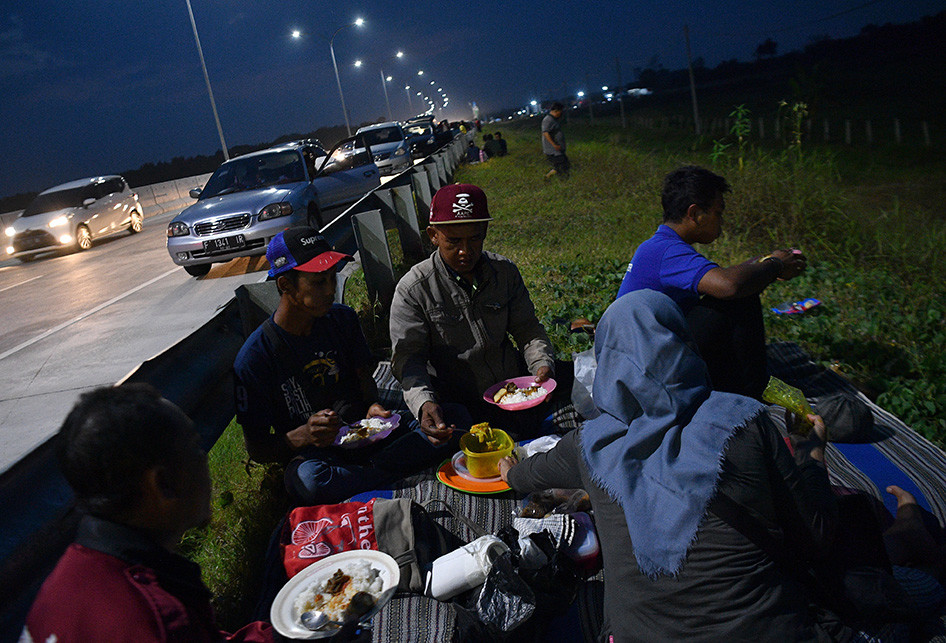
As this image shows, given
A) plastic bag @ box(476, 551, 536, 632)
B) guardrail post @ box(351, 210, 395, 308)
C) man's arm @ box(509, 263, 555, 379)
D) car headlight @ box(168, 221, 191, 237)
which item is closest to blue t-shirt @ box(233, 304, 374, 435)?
man's arm @ box(509, 263, 555, 379)

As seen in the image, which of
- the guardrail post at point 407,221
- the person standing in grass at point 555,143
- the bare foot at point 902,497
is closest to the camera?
the bare foot at point 902,497

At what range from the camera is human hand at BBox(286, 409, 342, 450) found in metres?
3.28

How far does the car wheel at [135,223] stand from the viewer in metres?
21.3

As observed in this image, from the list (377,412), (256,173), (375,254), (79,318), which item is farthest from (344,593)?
(256,173)

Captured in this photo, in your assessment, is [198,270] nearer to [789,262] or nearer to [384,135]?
[789,262]

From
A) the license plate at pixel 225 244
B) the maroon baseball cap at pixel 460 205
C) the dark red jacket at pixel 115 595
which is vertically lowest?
the dark red jacket at pixel 115 595

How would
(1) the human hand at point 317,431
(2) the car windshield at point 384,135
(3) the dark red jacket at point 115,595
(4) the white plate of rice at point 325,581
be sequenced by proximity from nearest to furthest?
(3) the dark red jacket at point 115,595 → (4) the white plate of rice at point 325,581 → (1) the human hand at point 317,431 → (2) the car windshield at point 384,135

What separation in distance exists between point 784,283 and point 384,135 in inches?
920

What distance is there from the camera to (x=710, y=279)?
362cm

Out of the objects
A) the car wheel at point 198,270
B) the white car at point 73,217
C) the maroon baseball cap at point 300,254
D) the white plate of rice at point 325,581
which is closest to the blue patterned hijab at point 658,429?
the white plate of rice at point 325,581

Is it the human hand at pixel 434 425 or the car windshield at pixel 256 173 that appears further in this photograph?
the car windshield at pixel 256 173

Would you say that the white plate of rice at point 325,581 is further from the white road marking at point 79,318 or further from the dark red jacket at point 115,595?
the white road marking at point 79,318

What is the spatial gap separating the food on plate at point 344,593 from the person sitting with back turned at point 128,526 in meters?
0.66

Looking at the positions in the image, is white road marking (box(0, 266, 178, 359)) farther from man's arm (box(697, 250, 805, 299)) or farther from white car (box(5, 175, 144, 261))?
man's arm (box(697, 250, 805, 299))
